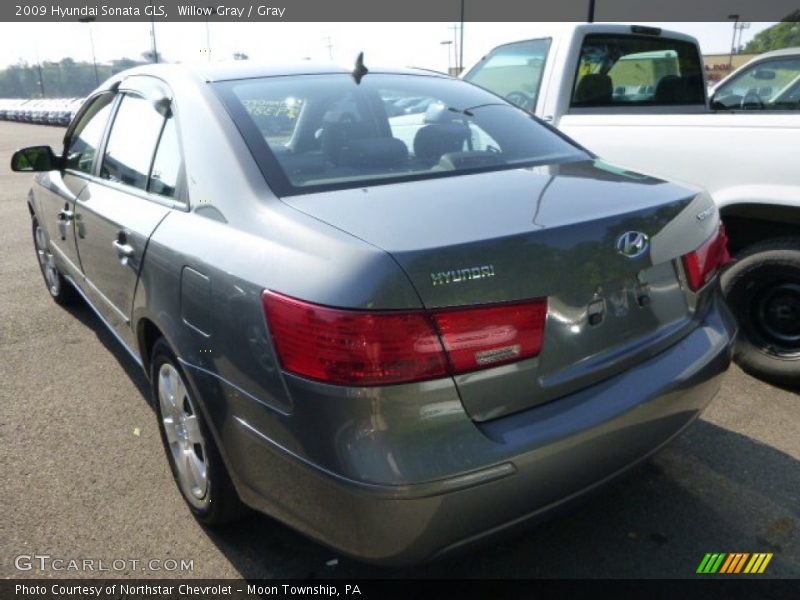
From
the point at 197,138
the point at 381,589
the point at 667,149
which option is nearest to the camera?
the point at 381,589

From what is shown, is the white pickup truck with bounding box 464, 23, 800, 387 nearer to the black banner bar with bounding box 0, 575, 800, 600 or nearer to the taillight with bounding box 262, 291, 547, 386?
the black banner bar with bounding box 0, 575, 800, 600

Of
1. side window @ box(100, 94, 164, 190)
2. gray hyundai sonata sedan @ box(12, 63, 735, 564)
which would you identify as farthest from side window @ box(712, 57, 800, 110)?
side window @ box(100, 94, 164, 190)

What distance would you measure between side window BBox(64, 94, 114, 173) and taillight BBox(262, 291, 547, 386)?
246 centimetres

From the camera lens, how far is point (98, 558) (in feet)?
8.04

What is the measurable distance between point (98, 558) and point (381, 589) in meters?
1.07

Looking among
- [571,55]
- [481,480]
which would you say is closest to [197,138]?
[481,480]

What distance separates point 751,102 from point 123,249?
5226mm

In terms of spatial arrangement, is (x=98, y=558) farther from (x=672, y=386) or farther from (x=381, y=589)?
(x=672, y=386)

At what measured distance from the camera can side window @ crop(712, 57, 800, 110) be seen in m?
5.45

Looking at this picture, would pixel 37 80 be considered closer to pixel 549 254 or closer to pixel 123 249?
pixel 123 249

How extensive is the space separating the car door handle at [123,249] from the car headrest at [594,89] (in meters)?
3.10

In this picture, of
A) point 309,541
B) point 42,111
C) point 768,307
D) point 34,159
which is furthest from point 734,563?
point 42,111

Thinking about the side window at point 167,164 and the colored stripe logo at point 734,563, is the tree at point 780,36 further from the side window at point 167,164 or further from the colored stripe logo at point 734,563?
the side window at point 167,164

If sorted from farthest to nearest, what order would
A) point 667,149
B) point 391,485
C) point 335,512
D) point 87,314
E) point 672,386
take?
point 87,314 → point 667,149 → point 672,386 → point 335,512 → point 391,485
